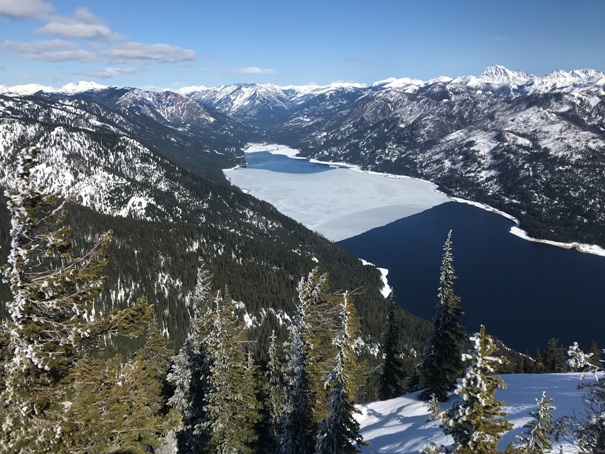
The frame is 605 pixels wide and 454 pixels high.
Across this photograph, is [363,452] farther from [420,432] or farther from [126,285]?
[126,285]

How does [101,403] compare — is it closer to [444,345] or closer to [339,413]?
[339,413]

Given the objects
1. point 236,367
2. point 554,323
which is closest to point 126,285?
point 236,367

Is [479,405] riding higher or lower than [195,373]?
higher

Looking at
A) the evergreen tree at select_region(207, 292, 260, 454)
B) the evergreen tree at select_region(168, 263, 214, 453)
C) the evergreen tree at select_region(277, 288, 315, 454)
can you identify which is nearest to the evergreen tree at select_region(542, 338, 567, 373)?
the evergreen tree at select_region(277, 288, 315, 454)

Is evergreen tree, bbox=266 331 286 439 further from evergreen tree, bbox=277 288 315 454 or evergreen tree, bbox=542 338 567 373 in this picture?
evergreen tree, bbox=542 338 567 373

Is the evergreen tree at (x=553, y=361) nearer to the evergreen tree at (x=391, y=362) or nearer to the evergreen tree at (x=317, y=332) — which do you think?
the evergreen tree at (x=391, y=362)

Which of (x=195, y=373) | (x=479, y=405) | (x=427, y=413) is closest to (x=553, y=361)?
(x=427, y=413)
